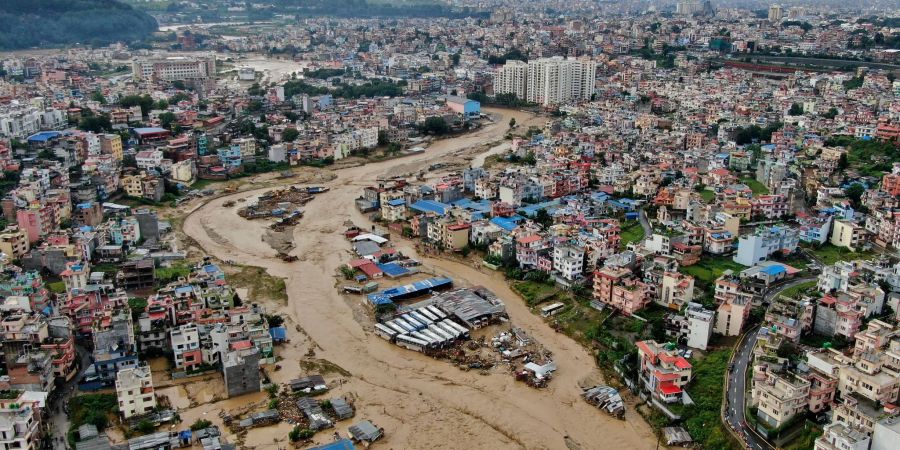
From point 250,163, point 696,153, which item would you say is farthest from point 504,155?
point 250,163

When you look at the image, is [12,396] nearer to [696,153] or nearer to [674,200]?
[674,200]

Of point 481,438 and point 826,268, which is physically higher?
point 826,268

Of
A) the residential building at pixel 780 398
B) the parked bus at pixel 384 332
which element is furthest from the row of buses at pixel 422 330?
the residential building at pixel 780 398

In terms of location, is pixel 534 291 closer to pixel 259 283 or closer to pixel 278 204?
pixel 259 283

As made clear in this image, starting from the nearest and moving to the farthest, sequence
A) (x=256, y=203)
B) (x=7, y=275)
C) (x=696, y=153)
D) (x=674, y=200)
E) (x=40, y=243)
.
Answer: (x=7, y=275) → (x=40, y=243) → (x=674, y=200) → (x=256, y=203) → (x=696, y=153)

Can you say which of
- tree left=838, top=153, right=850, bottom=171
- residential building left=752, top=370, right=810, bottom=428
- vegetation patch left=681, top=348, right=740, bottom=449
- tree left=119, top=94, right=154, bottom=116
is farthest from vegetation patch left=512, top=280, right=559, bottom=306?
tree left=119, top=94, right=154, bottom=116

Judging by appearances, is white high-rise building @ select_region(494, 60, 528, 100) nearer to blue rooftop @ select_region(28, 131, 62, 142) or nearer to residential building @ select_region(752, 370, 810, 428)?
blue rooftop @ select_region(28, 131, 62, 142)
